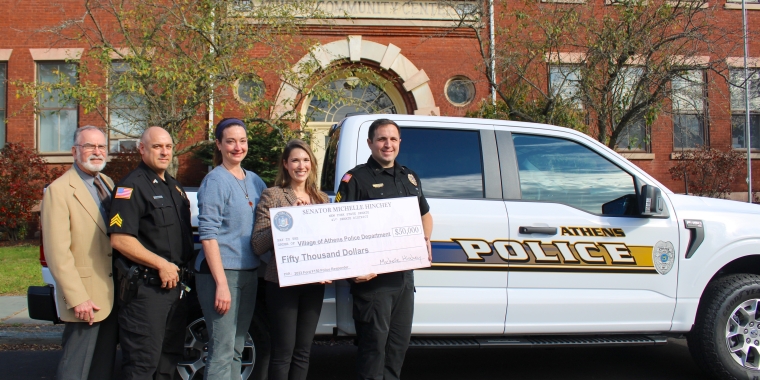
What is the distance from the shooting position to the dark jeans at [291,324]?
3.57 meters

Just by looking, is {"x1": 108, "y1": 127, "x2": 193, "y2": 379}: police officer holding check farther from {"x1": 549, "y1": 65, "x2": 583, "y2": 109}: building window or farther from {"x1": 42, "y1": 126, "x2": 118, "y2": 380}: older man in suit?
{"x1": 549, "y1": 65, "x2": 583, "y2": 109}: building window

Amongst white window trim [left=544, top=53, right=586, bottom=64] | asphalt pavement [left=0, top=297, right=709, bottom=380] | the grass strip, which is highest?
white window trim [left=544, top=53, right=586, bottom=64]

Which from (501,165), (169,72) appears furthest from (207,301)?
(169,72)

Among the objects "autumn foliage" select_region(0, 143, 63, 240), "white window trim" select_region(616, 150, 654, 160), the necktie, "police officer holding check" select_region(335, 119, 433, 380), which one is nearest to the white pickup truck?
"police officer holding check" select_region(335, 119, 433, 380)

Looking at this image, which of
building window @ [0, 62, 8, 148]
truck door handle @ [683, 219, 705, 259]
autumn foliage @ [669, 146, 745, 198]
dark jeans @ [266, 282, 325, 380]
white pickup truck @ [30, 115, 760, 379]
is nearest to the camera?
dark jeans @ [266, 282, 325, 380]

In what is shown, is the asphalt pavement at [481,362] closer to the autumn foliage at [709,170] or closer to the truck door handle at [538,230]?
the truck door handle at [538,230]

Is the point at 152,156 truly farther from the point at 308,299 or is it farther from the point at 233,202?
the point at 308,299

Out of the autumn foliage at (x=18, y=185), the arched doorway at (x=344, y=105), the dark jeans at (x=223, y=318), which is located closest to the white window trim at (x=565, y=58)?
the arched doorway at (x=344, y=105)

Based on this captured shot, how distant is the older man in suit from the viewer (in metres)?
3.48

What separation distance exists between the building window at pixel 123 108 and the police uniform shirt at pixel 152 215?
5768 mm

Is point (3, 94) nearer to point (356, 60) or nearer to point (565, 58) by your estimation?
point (356, 60)

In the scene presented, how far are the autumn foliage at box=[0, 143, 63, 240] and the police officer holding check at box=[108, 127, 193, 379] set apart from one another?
422 inches

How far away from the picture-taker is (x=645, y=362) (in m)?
5.61

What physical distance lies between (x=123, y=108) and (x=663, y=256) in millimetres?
8960
